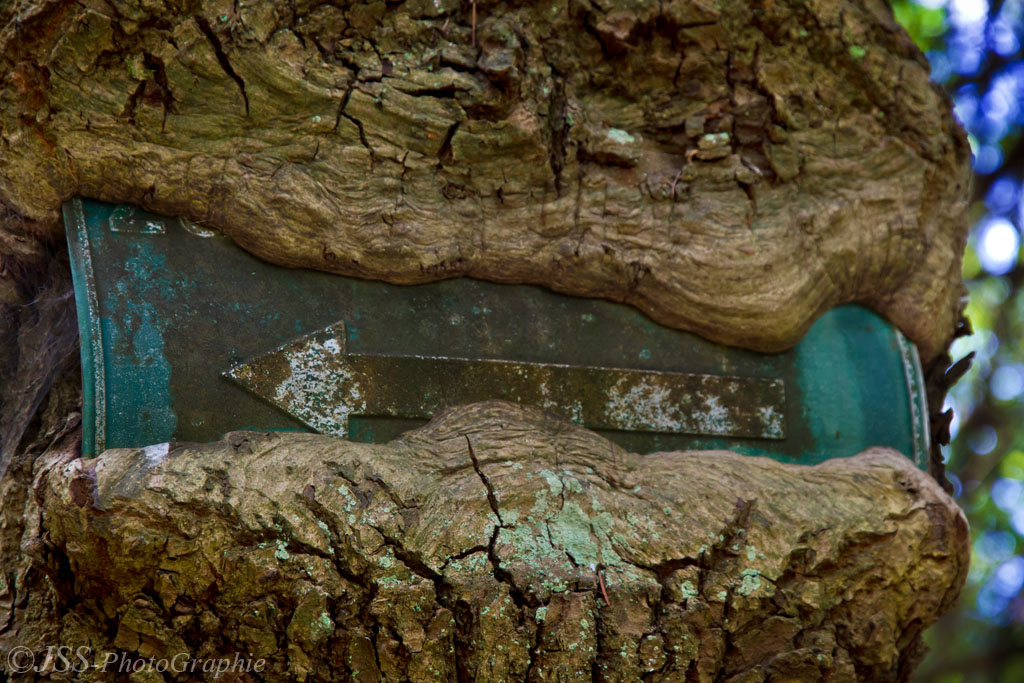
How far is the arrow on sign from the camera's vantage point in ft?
6.17

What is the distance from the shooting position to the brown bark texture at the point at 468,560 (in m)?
1.61

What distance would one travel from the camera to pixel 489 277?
2088 mm

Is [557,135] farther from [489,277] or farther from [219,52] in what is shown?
[219,52]

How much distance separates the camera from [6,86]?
177 cm

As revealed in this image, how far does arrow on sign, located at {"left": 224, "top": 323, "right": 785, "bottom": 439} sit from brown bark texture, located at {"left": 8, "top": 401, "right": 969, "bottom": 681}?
0.07 meters

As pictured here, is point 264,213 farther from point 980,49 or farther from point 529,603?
point 980,49
